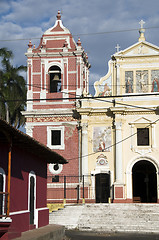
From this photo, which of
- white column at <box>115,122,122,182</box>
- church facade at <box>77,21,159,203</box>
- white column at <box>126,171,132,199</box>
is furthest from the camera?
church facade at <box>77,21,159,203</box>

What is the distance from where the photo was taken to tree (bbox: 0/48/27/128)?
133 feet

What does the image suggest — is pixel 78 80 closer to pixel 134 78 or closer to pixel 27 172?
pixel 134 78

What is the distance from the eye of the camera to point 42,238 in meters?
15.5

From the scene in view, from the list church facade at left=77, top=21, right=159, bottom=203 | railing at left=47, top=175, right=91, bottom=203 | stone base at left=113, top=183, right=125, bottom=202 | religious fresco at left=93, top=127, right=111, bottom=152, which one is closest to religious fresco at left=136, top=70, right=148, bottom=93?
church facade at left=77, top=21, right=159, bottom=203

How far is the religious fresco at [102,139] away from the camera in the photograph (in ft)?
105

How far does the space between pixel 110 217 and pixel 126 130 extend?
8.25 m

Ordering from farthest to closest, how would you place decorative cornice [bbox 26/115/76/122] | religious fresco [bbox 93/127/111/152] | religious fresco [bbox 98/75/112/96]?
1. decorative cornice [bbox 26/115/76/122]
2. religious fresco [bbox 98/75/112/96]
3. religious fresco [bbox 93/127/111/152]

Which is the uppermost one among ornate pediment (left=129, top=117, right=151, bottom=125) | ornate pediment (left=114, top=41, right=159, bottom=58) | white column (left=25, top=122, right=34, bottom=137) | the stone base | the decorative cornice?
ornate pediment (left=114, top=41, right=159, bottom=58)

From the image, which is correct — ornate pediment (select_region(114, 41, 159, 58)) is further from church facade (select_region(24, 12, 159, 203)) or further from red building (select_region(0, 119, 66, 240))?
red building (select_region(0, 119, 66, 240))

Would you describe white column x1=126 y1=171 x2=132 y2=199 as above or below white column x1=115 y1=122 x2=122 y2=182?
below

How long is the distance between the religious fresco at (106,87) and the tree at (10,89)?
34.3ft

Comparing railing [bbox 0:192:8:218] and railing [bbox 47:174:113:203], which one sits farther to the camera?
railing [bbox 47:174:113:203]

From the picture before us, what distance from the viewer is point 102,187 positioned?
3175 centimetres

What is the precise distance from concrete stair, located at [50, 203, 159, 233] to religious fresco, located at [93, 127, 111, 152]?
546cm
